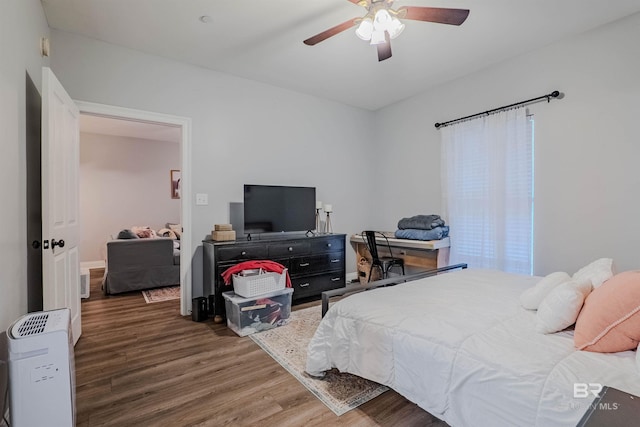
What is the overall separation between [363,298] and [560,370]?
101 centimetres

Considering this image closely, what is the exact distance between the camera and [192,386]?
6.56ft

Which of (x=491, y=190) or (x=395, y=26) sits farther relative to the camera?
(x=491, y=190)

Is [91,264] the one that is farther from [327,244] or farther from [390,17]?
[390,17]

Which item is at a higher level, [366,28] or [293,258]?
[366,28]

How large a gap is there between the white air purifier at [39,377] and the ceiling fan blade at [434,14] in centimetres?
256

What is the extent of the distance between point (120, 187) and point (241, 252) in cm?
464

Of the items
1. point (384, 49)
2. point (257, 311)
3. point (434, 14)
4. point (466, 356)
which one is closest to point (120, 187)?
point (257, 311)

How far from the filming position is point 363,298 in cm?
191

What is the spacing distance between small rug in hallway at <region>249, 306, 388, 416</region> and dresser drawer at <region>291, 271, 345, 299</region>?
19.6 inches

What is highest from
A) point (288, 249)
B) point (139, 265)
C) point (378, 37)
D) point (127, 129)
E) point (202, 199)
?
point (127, 129)

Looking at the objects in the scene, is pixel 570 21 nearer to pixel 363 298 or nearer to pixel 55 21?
pixel 363 298

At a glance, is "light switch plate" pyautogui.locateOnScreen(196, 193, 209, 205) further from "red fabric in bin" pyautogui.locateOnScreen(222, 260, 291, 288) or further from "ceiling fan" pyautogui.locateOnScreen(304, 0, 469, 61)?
"ceiling fan" pyautogui.locateOnScreen(304, 0, 469, 61)

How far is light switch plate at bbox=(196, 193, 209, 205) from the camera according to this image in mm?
3447

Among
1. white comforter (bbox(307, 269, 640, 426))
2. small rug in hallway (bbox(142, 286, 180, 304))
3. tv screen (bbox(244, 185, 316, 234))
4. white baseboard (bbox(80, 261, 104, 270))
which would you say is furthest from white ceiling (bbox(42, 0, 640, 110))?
white baseboard (bbox(80, 261, 104, 270))
